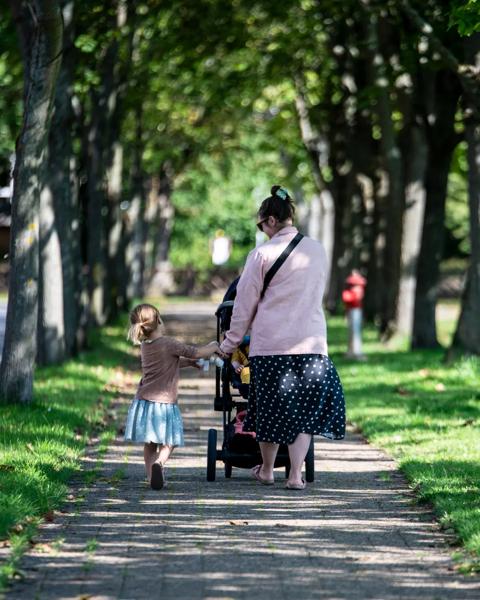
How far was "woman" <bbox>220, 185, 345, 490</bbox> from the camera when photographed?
10.0 metres

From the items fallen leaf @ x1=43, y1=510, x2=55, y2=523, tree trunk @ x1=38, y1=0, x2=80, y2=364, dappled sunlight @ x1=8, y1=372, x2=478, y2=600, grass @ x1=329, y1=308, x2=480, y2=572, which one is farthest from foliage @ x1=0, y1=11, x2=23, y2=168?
fallen leaf @ x1=43, y1=510, x2=55, y2=523

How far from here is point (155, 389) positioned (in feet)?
33.8

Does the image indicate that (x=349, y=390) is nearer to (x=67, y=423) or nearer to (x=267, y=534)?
(x=67, y=423)

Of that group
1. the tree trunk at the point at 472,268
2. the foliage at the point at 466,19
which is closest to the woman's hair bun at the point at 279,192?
the foliage at the point at 466,19

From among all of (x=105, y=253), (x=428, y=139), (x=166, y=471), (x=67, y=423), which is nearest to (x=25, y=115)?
(x=67, y=423)

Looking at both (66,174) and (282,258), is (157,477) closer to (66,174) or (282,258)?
(282,258)

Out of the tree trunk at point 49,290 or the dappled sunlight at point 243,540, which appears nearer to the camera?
the dappled sunlight at point 243,540

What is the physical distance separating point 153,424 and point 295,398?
96cm

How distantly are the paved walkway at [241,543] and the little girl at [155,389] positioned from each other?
309mm

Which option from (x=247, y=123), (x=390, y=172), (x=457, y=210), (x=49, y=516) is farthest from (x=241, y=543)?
(x=457, y=210)

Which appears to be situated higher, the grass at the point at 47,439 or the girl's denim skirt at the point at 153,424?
the girl's denim skirt at the point at 153,424

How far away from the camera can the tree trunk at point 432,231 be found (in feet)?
79.0

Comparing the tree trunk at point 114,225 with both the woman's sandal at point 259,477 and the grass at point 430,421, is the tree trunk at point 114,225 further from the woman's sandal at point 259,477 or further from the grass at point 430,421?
the woman's sandal at point 259,477

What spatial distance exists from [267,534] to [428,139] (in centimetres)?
1663
